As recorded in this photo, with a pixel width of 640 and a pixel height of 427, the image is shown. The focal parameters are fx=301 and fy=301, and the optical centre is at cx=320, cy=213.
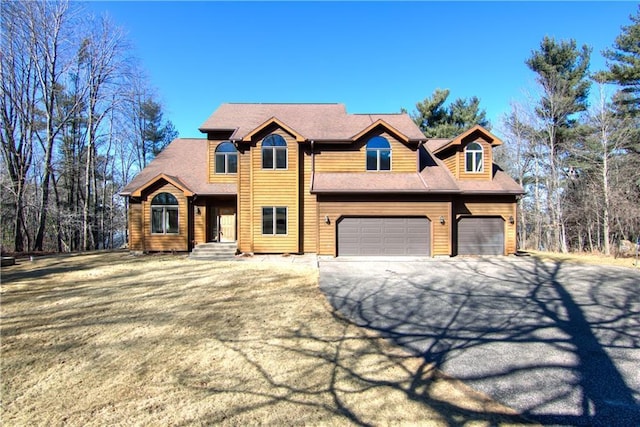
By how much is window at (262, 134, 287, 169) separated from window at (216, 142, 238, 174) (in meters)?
2.42

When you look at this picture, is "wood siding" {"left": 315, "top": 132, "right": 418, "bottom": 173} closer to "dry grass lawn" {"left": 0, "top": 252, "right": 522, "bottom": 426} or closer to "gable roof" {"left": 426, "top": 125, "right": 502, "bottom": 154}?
"gable roof" {"left": 426, "top": 125, "right": 502, "bottom": 154}

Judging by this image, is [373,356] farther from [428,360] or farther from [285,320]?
[285,320]

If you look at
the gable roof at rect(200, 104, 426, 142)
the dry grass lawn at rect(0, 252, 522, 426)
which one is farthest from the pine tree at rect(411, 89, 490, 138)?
the dry grass lawn at rect(0, 252, 522, 426)

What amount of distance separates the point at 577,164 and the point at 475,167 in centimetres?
1095

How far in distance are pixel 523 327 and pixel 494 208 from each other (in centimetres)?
1005

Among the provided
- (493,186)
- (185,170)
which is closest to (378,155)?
(493,186)

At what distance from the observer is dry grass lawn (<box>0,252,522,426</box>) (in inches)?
129

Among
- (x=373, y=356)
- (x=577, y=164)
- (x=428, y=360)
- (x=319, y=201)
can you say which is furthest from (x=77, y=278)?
(x=577, y=164)

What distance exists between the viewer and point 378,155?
14555 millimetres

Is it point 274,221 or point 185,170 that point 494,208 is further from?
point 185,170

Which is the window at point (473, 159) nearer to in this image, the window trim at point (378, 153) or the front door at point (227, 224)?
the window trim at point (378, 153)

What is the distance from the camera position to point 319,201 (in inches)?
534

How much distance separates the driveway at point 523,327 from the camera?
356cm

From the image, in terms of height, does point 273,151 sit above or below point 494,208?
above
